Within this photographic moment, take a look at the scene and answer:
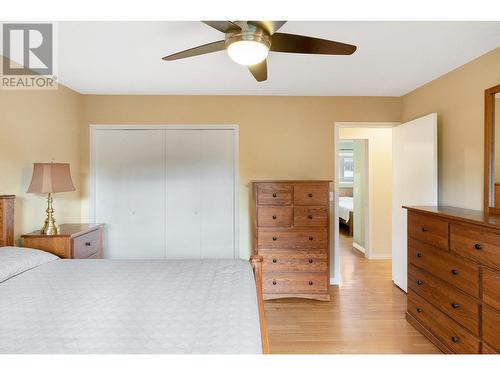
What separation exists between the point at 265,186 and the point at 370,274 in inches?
81.6

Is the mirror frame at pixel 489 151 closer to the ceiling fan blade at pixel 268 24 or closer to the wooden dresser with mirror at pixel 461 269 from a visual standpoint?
the wooden dresser with mirror at pixel 461 269

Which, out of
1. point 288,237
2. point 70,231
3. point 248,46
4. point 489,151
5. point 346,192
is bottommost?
point 288,237

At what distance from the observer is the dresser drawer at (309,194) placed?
10.1 feet

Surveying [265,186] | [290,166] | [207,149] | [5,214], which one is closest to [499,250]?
[265,186]

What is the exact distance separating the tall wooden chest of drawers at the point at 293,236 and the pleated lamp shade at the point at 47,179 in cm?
182

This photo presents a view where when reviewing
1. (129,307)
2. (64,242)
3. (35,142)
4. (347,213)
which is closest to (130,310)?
(129,307)

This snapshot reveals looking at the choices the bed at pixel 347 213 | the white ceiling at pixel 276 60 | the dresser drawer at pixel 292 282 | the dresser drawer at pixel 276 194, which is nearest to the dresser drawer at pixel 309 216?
the dresser drawer at pixel 276 194

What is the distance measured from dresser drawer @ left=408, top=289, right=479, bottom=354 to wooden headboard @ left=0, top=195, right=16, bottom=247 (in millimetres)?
3381

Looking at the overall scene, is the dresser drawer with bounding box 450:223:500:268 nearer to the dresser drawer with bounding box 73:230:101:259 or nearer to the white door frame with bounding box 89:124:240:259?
the white door frame with bounding box 89:124:240:259

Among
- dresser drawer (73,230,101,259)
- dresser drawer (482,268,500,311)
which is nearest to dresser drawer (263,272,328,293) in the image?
dresser drawer (482,268,500,311)

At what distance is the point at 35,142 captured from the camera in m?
2.76

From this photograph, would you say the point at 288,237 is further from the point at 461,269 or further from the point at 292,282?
the point at 461,269

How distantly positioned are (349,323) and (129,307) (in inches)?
80.3

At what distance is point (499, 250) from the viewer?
166 centimetres
